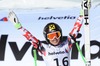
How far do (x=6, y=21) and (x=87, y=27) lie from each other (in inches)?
34.2

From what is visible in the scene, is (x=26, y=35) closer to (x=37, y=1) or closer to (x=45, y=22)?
(x=45, y=22)

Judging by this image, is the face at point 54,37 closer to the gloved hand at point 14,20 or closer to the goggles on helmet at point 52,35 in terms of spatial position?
the goggles on helmet at point 52,35

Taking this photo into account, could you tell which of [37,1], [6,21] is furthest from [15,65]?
[37,1]

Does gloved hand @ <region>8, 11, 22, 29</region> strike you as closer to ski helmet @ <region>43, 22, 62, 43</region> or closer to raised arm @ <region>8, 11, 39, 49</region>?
raised arm @ <region>8, 11, 39, 49</region>

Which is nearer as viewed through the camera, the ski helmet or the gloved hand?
the ski helmet

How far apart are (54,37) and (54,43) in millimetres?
74

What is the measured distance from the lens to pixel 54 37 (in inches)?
162

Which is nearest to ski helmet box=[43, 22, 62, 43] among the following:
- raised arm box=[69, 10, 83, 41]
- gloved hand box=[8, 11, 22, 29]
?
raised arm box=[69, 10, 83, 41]

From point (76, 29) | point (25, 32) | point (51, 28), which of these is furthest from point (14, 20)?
point (76, 29)

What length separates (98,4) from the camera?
14.4 ft

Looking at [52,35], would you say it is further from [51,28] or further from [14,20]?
[14,20]

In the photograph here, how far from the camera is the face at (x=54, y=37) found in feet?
13.5

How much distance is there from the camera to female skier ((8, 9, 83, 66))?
4129 millimetres

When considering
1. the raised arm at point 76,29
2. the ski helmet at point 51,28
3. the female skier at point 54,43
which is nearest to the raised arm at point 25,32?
the female skier at point 54,43
